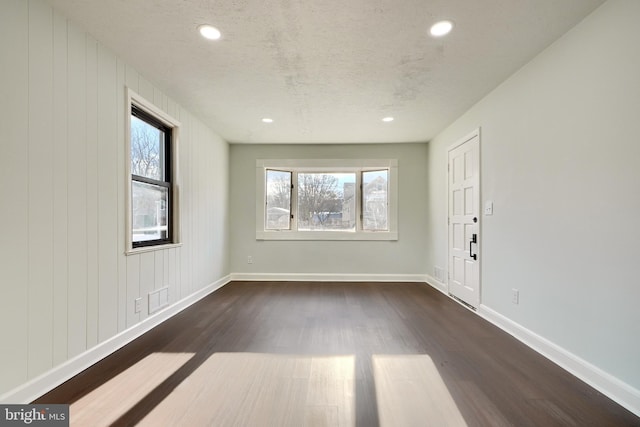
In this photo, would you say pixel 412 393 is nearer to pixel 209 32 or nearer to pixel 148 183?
pixel 209 32

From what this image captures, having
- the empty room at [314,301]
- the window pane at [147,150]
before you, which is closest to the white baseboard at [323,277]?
the empty room at [314,301]

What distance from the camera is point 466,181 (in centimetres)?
362

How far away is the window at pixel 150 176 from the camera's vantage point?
8.86 feet

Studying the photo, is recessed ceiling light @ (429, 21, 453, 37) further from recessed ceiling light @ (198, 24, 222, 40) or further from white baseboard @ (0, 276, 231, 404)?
white baseboard @ (0, 276, 231, 404)

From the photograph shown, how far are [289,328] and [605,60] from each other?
3179mm

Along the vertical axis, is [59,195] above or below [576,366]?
above

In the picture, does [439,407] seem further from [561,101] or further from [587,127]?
[561,101]

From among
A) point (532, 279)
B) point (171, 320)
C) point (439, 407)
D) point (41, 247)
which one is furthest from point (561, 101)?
point (171, 320)

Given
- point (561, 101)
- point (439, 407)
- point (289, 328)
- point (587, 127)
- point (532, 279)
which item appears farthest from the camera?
point (289, 328)

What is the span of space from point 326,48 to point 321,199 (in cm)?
310

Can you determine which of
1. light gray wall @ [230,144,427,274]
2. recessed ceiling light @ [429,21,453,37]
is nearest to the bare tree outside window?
light gray wall @ [230,144,427,274]

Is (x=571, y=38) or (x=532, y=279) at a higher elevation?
(x=571, y=38)

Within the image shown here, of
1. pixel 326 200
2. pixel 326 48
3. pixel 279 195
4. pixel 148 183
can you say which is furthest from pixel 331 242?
pixel 326 48

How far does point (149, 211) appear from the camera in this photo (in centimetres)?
297
